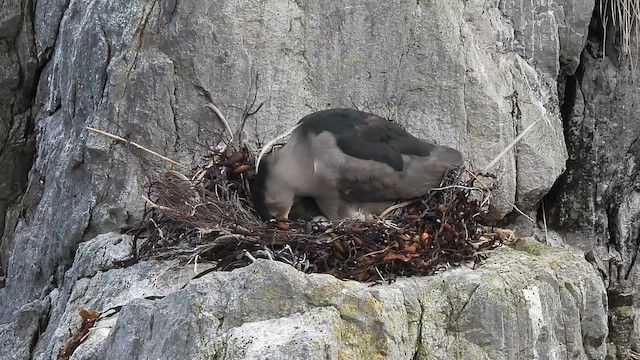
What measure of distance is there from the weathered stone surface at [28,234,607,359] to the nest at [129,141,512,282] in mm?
106

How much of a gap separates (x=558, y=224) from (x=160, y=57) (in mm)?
2129

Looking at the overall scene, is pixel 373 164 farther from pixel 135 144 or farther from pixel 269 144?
pixel 135 144

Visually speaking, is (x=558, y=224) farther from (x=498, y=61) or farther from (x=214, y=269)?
(x=214, y=269)

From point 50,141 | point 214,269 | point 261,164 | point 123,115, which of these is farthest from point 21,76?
point 214,269

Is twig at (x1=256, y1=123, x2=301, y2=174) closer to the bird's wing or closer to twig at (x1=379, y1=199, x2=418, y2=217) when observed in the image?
the bird's wing

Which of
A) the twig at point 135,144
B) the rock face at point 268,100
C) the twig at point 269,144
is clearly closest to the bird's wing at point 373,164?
the twig at point 269,144

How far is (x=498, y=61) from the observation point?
4.67 metres

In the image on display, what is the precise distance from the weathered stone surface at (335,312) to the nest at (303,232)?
106mm

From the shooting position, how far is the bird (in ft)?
13.1

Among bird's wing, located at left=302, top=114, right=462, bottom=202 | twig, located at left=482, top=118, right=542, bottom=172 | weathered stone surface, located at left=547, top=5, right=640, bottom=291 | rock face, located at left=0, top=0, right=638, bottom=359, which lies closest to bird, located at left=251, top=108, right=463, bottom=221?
bird's wing, located at left=302, top=114, right=462, bottom=202

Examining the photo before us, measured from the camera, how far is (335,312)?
118 inches

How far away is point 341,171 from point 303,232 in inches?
14.6

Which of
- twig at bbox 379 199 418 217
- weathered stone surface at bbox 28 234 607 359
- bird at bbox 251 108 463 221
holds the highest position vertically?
bird at bbox 251 108 463 221

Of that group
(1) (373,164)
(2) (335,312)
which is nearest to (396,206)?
(1) (373,164)
